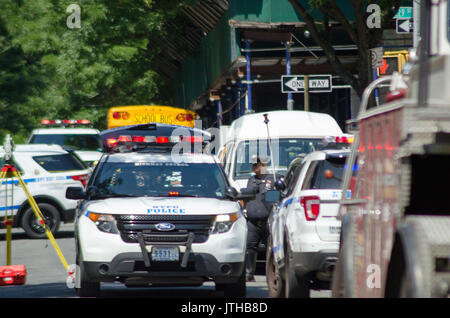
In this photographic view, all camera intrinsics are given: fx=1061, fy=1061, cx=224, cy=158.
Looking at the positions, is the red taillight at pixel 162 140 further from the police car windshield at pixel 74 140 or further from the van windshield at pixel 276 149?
the police car windshield at pixel 74 140

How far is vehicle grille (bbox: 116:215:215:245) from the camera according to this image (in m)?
11.6

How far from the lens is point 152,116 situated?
24312 millimetres

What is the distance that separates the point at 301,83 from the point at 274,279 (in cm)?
1005

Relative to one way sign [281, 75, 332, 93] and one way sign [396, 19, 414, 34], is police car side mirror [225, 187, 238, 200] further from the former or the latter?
one way sign [281, 75, 332, 93]

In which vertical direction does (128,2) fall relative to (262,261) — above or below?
above

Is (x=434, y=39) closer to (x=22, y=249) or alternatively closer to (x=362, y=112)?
(x=362, y=112)

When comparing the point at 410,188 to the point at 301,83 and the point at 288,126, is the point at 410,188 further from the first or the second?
the point at 301,83

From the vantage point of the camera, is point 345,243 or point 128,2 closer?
point 345,243

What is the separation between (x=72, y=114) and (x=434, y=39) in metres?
37.4

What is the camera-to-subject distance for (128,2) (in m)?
33.0

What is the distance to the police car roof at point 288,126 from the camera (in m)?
17.1

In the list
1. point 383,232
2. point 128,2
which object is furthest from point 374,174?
point 128,2

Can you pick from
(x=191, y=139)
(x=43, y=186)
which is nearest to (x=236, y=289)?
(x=191, y=139)

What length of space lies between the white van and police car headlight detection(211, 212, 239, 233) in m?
4.59
